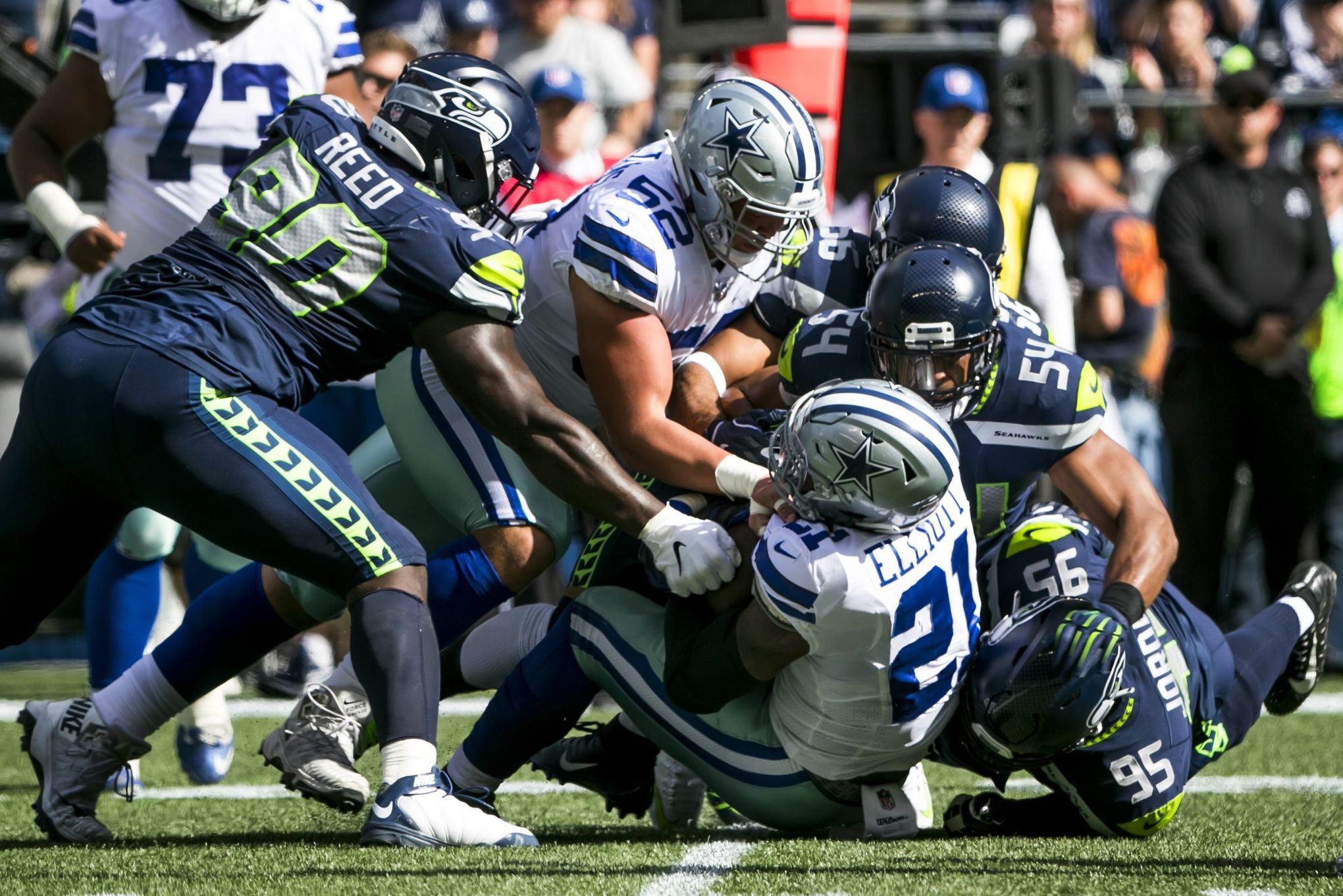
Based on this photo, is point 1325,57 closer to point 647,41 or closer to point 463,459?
point 647,41

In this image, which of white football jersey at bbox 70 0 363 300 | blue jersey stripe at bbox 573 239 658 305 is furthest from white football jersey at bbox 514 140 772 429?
white football jersey at bbox 70 0 363 300

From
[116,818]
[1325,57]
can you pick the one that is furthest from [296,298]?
[1325,57]

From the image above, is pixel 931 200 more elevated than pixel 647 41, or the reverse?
pixel 931 200

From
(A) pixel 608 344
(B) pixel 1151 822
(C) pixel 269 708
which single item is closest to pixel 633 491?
(A) pixel 608 344

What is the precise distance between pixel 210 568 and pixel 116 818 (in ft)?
3.92

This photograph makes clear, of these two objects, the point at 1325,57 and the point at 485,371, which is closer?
the point at 485,371

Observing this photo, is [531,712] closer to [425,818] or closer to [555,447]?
[425,818]

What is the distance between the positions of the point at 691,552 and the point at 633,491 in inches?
7.1

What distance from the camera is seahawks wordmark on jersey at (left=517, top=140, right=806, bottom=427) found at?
13.4ft

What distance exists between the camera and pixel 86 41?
196 inches

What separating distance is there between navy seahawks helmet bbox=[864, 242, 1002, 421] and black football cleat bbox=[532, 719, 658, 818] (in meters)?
1.00

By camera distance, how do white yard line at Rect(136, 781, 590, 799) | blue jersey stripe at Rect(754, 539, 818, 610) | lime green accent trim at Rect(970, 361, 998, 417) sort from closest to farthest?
blue jersey stripe at Rect(754, 539, 818, 610)
lime green accent trim at Rect(970, 361, 998, 417)
white yard line at Rect(136, 781, 590, 799)

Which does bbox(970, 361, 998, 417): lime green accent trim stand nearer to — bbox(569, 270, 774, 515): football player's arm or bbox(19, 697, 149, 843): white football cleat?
bbox(569, 270, 774, 515): football player's arm

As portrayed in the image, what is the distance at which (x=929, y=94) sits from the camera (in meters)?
7.07
